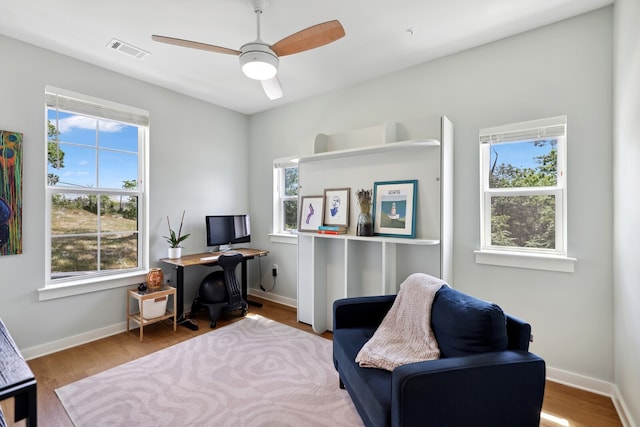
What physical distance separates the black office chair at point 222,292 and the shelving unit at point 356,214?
0.74 m

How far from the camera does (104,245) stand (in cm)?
308

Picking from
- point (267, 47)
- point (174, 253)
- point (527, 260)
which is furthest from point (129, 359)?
point (527, 260)

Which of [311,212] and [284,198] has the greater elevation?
[284,198]

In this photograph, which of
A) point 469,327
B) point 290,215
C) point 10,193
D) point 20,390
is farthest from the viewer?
point 290,215

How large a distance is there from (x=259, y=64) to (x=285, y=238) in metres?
2.37

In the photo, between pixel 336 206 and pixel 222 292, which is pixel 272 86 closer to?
pixel 336 206

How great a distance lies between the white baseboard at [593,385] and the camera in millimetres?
1847

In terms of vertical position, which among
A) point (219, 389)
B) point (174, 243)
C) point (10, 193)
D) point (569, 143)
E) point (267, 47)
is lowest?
point (219, 389)

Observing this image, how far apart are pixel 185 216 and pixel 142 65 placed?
5.44ft

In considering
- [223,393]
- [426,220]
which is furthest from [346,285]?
[223,393]

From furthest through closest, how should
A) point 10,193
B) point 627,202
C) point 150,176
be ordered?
point 150,176
point 10,193
point 627,202

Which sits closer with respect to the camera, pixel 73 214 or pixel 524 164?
pixel 524 164

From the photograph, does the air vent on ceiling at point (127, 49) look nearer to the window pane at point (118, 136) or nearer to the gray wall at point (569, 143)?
the window pane at point (118, 136)

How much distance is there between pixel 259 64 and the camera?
6.72 feet
